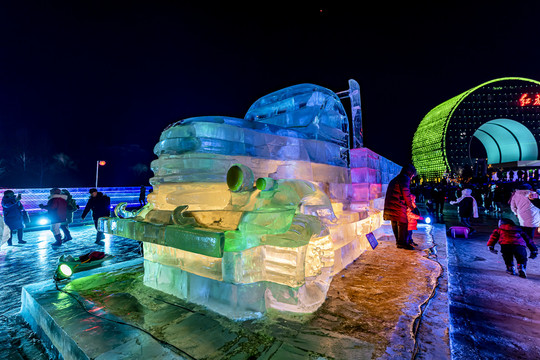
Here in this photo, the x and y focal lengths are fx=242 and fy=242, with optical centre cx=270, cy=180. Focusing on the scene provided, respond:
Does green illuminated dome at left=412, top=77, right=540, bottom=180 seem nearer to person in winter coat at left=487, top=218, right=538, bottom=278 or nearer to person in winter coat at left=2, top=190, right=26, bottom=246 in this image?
person in winter coat at left=487, top=218, right=538, bottom=278

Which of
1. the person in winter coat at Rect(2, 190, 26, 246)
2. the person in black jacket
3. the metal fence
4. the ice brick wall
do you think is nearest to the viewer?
the ice brick wall

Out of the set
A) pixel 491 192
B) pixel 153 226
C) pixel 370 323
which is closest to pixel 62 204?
pixel 153 226

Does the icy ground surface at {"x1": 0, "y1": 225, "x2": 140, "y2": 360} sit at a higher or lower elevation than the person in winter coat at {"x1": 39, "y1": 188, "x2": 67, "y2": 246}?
lower

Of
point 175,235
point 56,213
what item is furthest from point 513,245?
point 56,213

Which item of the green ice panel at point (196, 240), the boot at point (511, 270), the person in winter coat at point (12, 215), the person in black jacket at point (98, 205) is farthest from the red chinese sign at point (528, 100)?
the person in winter coat at point (12, 215)

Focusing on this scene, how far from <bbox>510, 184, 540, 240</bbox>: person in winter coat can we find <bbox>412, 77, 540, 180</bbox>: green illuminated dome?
35.7 metres

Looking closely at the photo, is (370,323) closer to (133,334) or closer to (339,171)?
(133,334)

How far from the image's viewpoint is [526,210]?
501 centimetres

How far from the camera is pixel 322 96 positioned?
130 inches

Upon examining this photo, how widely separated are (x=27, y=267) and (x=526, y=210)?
9878mm

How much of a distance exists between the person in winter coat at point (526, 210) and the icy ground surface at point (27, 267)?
7847mm

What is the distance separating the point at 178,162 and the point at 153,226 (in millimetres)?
614

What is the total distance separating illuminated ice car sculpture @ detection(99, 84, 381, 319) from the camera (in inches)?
73.1

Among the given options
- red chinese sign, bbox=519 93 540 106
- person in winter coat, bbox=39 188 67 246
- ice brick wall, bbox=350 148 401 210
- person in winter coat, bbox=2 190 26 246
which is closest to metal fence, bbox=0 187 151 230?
person in winter coat, bbox=2 190 26 246
